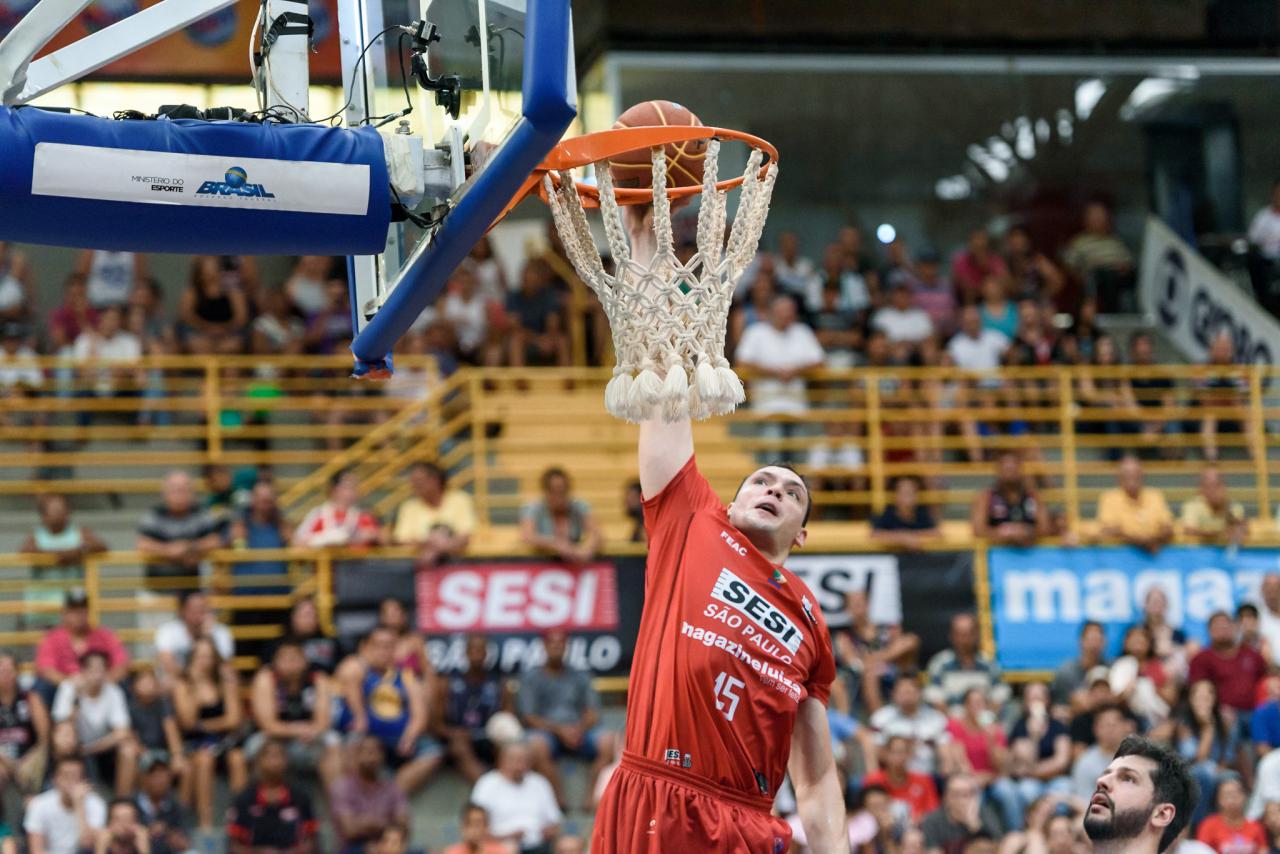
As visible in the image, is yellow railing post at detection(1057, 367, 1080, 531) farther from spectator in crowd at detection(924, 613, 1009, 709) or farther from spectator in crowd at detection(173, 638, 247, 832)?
spectator in crowd at detection(173, 638, 247, 832)

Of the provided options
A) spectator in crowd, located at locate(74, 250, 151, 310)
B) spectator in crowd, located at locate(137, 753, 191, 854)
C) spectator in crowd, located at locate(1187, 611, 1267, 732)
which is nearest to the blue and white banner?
spectator in crowd, located at locate(1187, 611, 1267, 732)

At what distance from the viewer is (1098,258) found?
716 inches

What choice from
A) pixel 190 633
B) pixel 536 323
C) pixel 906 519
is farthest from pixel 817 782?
pixel 536 323

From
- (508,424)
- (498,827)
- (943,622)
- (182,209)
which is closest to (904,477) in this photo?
(943,622)

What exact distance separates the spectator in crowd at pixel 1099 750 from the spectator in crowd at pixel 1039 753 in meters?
0.08

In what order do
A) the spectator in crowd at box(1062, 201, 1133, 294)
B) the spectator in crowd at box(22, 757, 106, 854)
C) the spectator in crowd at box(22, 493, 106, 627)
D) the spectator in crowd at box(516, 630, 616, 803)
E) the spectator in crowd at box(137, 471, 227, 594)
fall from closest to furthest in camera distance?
the spectator in crowd at box(22, 757, 106, 854)
the spectator in crowd at box(516, 630, 616, 803)
the spectator in crowd at box(137, 471, 227, 594)
the spectator in crowd at box(22, 493, 106, 627)
the spectator in crowd at box(1062, 201, 1133, 294)

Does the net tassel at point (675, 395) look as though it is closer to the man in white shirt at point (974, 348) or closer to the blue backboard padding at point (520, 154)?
the blue backboard padding at point (520, 154)

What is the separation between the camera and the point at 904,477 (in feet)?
47.7

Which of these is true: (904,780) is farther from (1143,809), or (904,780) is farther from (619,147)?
(619,147)

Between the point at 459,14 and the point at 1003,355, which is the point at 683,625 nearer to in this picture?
the point at 459,14

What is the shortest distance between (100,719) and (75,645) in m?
0.72

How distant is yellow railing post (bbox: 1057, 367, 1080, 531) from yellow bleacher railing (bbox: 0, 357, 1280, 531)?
3 centimetres

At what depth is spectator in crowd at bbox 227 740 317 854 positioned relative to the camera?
37.0 feet

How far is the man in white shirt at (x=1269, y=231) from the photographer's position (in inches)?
708
